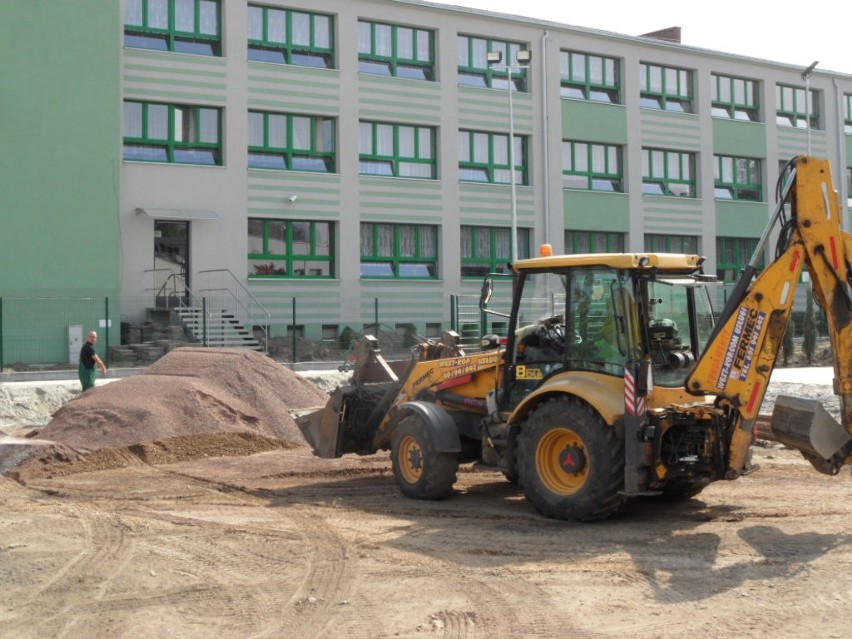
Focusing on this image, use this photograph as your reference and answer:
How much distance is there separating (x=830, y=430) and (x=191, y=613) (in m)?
5.59

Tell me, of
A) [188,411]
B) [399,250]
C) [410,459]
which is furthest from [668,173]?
[410,459]

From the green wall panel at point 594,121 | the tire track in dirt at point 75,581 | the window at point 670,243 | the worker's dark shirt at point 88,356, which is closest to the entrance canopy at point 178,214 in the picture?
the worker's dark shirt at point 88,356

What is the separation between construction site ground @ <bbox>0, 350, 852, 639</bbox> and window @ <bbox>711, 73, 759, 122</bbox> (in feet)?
104

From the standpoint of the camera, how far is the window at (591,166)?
3794 cm

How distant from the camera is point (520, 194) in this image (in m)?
36.8

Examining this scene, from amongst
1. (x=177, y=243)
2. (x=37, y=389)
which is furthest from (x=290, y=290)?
(x=37, y=389)

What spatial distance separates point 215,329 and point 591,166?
16.3m

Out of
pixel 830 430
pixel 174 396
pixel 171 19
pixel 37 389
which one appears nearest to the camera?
pixel 830 430

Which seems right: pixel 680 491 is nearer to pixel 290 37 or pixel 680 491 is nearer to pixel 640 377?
pixel 640 377

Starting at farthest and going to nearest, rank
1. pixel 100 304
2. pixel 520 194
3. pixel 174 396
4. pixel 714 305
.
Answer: pixel 520 194
pixel 100 304
pixel 174 396
pixel 714 305

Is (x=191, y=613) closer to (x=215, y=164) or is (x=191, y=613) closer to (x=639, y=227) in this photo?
(x=215, y=164)

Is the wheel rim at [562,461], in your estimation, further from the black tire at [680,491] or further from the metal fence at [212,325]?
the metal fence at [212,325]

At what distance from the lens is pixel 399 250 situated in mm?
34781

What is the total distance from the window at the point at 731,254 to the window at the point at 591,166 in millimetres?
5519
